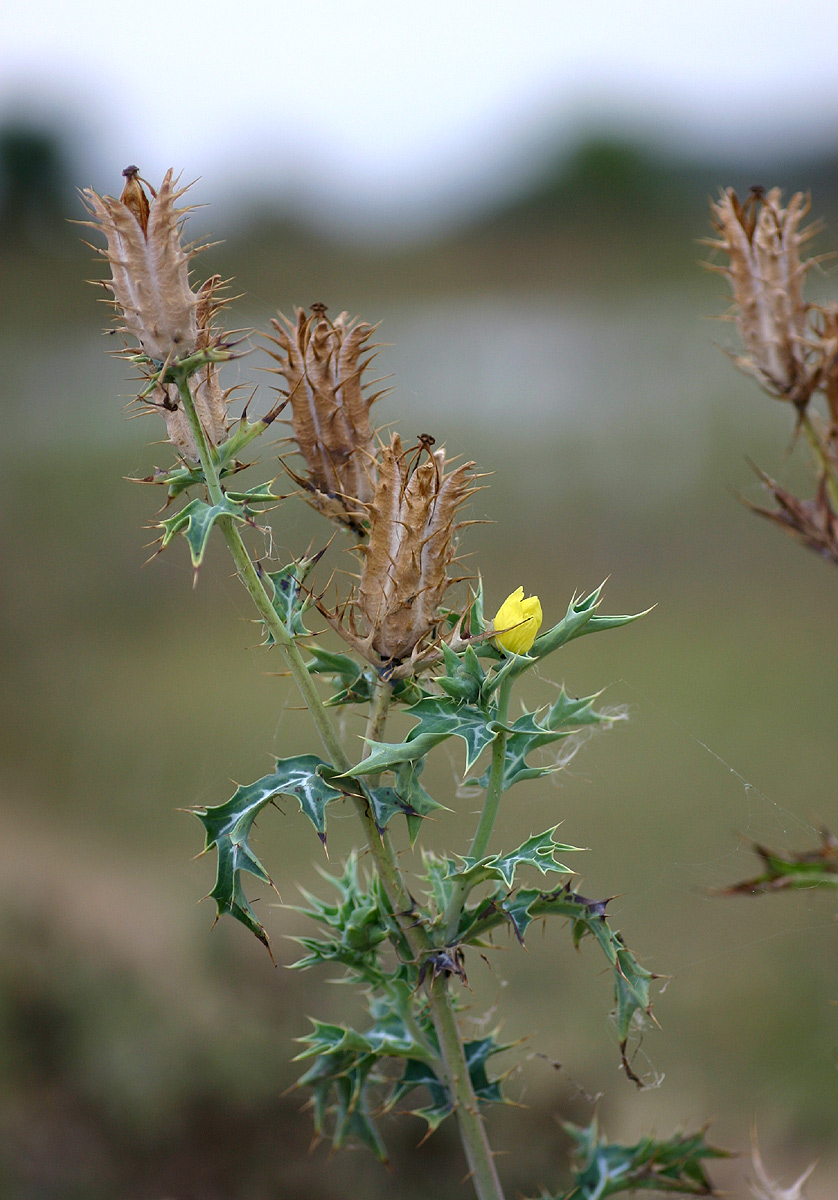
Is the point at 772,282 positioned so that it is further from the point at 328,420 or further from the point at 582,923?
the point at 582,923

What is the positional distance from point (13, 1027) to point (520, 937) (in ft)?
8.29

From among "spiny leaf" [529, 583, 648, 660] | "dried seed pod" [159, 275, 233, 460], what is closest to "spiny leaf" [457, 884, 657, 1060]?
"spiny leaf" [529, 583, 648, 660]

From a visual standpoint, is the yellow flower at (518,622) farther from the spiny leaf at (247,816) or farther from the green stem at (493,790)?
the spiny leaf at (247,816)

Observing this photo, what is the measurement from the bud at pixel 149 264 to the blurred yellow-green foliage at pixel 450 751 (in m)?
0.14

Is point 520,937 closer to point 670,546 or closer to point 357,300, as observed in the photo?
point 670,546

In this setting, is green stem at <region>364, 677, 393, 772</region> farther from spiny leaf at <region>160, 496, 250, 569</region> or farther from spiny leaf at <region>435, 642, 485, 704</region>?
spiny leaf at <region>160, 496, 250, 569</region>

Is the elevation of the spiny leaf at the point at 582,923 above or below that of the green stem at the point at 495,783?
below

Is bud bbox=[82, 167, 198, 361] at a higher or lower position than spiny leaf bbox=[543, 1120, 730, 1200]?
higher

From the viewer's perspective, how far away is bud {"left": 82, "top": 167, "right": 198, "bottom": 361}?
881 millimetres

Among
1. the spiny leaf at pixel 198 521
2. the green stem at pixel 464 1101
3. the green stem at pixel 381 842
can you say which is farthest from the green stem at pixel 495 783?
the spiny leaf at pixel 198 521

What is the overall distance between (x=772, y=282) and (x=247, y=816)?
966mm

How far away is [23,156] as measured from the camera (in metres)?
10.8

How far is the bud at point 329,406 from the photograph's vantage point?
1095mm

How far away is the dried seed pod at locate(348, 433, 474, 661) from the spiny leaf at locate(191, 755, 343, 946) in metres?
0.19
